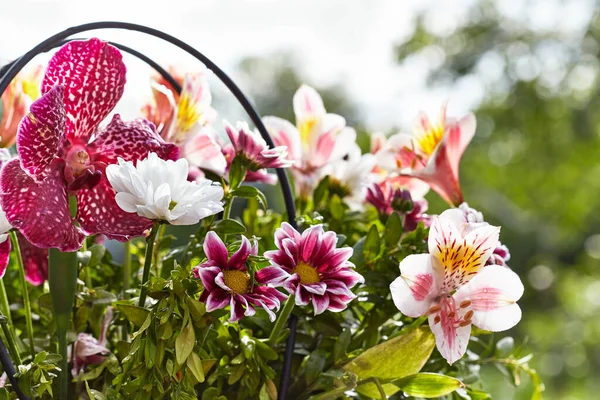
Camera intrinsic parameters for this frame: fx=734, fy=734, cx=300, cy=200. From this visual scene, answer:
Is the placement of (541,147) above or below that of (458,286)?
below

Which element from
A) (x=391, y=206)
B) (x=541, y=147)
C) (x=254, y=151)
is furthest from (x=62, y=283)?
(x=541, y=147)

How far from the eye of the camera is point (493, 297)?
434 mm

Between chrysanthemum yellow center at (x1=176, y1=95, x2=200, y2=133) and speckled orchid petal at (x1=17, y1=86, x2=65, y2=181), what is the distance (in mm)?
134

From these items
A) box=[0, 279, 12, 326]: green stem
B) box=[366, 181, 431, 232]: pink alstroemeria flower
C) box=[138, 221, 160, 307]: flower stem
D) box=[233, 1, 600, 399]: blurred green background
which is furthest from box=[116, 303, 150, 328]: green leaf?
box=[233, 1, 600, 399]: blurred green background

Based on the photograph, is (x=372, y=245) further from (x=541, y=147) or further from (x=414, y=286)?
(x=541, y=147)

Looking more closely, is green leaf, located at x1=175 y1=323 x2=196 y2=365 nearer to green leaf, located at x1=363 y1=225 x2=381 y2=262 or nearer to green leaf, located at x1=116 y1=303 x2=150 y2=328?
green leaf, located at x1=116 y1=303 x2=150 y2=328

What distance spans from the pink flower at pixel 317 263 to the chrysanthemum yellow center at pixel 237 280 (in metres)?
0.01

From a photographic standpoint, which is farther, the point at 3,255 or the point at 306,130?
the point at 306,130

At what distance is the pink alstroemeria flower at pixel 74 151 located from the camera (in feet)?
1.26

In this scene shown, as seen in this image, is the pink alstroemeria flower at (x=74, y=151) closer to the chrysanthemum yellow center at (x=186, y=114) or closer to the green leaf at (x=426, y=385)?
the chrysanthemum yellow center at (x=186, y=114)

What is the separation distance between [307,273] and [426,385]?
0.12 m

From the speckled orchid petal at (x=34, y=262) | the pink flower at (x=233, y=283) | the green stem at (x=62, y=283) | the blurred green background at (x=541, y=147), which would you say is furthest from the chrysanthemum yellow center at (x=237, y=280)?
the blurred green background at (x=541, y=147)

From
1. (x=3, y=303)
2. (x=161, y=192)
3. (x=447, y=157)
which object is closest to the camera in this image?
(x=161, y=192)

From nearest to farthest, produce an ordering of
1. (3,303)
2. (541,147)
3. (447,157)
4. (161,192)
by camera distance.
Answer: (161,192), (3,303), (447,157), (541,147)
